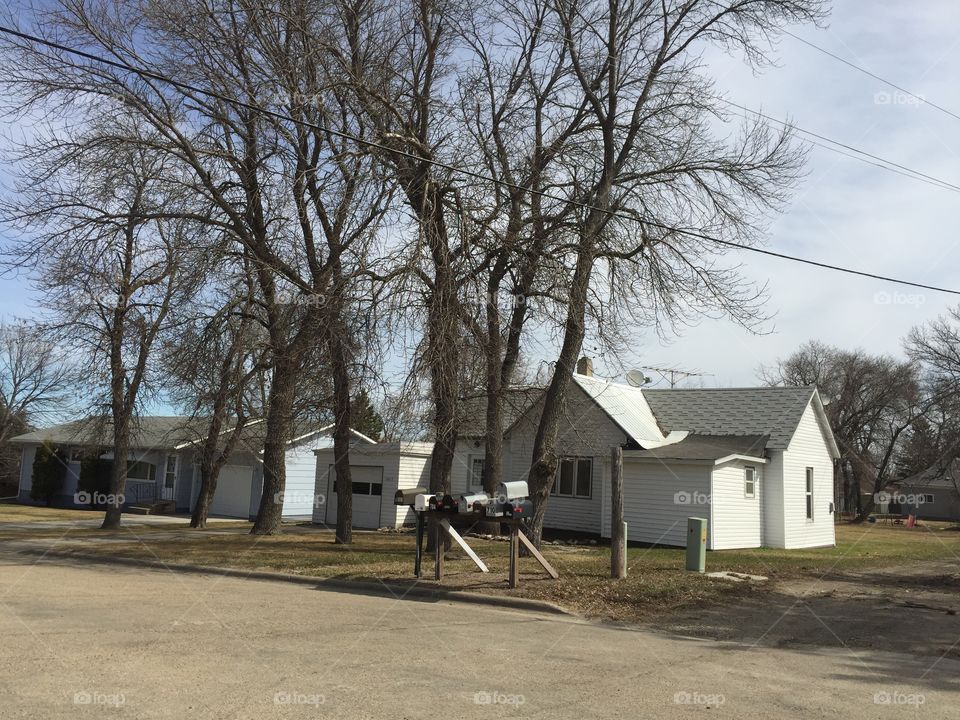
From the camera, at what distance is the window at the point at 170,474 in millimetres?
40656

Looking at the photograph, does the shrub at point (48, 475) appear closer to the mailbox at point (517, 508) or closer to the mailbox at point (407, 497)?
the mailbox at point (407, 497)

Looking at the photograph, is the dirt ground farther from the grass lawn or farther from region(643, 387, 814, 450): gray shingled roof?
region(643, 387, 814, 450): gray shingled roof

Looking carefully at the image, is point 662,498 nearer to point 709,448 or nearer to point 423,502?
point 709,448

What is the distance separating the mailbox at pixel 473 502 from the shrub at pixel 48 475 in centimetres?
3691

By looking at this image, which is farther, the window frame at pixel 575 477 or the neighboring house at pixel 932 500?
the neighboring house at pixel 932 500

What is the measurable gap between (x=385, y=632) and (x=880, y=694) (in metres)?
5.34

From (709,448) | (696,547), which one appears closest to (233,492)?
(709,448)

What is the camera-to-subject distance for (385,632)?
965 centimetres

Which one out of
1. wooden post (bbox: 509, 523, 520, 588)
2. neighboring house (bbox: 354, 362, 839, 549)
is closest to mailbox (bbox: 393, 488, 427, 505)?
wooden post (bbox: 509, 523, 520, 588)

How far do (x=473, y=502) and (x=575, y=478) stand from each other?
1400 cm

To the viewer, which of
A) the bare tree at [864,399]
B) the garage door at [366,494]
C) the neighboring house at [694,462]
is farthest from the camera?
the bare tree at [864,399]

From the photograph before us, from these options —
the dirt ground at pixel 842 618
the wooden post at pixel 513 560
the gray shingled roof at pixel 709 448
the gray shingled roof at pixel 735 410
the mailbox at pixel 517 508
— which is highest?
the gray shingled roof at pixel 735 410

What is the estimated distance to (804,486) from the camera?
26797mm

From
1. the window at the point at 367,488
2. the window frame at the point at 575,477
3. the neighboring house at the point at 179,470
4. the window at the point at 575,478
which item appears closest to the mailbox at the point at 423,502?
the window frame at the point at 575,477
